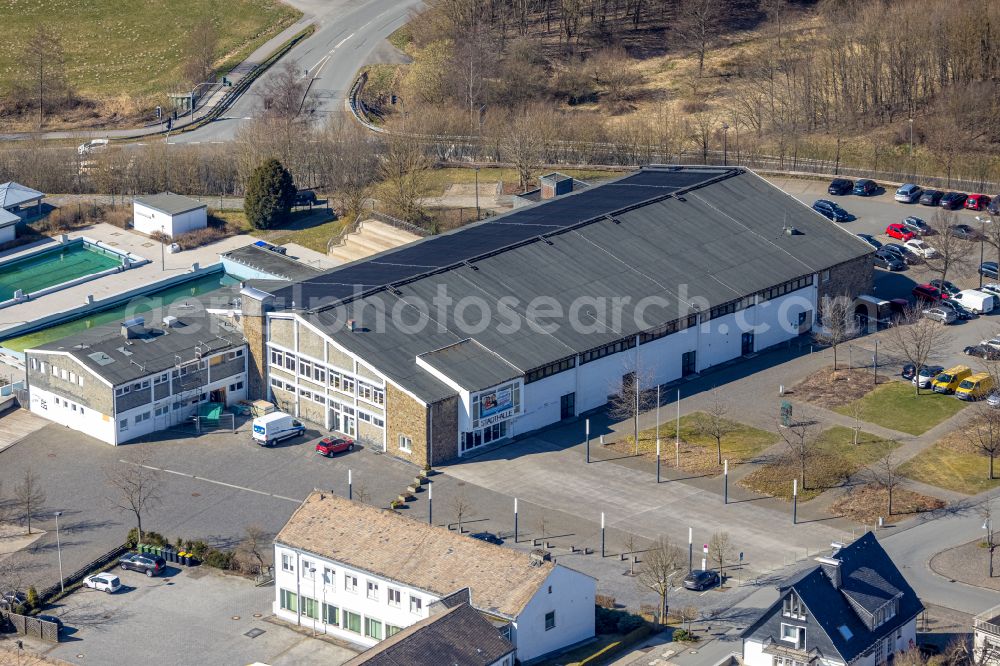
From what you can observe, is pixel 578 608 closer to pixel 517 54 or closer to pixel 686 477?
pixel 686 477

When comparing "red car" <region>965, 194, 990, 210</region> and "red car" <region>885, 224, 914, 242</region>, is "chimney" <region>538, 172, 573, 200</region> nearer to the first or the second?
"red car" <region>885, 224, 914, 242</region>

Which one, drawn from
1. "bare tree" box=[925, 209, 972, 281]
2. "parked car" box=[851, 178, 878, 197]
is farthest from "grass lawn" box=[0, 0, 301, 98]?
"bare tree" box=[925, 209, 972, 281]

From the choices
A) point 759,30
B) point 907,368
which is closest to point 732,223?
point 907,368

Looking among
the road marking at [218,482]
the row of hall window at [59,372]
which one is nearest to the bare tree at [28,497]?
the road marking at [218,482]

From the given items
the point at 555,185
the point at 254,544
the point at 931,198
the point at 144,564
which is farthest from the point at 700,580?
the point at 931,198

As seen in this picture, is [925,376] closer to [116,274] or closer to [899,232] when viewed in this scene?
[899,232]

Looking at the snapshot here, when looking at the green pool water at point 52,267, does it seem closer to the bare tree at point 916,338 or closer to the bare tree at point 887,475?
the bare tree at point 916,338
